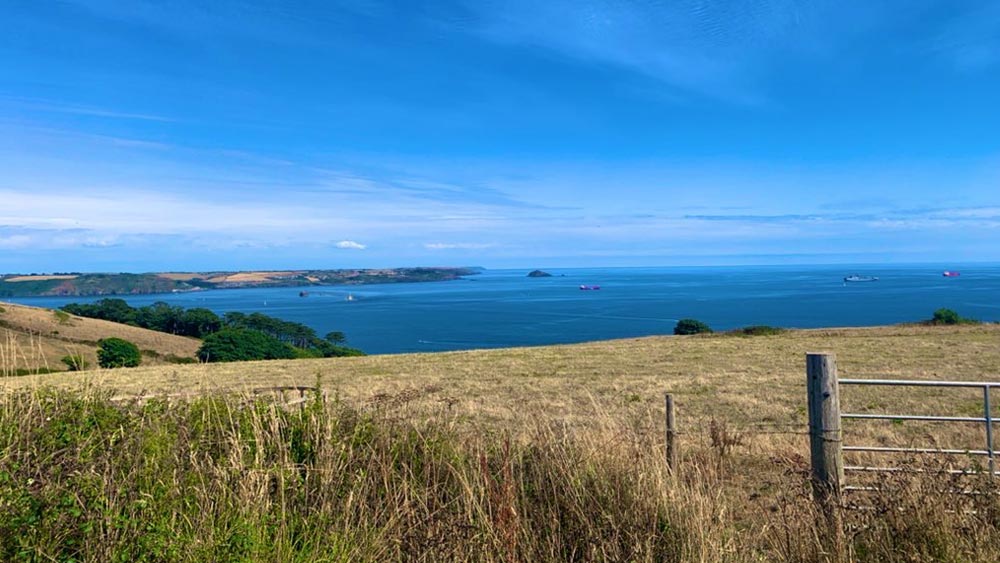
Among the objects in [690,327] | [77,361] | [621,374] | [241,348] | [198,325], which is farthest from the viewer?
[198,325]

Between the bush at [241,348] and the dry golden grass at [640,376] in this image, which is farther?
the bush at [241,348]

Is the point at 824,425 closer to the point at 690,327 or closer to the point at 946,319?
the point at 946,319

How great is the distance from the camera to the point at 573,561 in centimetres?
404

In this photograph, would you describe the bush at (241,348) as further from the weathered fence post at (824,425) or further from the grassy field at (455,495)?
the weathered fence post at (824,425)

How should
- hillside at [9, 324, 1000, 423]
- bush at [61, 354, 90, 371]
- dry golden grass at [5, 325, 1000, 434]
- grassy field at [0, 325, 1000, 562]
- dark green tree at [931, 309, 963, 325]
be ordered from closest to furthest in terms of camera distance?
grassy field at [0, 325, 1000, 562], bush at [61, 354, 90, 371], dry golden grass at [5, 325, 1000, 434], hillside at [9, 324, 1000, 423], dark green tree at [931, 309, 963, 325]

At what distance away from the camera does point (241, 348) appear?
6266 cm

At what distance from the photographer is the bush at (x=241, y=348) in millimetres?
60531

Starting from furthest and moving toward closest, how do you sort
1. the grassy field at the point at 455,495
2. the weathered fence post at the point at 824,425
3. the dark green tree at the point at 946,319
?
the dark green tree at the point at 946,319 < the weathered fence post at the point at 824,425 < the grassy field at the point at 455,495

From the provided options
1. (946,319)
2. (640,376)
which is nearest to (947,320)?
(946,319)

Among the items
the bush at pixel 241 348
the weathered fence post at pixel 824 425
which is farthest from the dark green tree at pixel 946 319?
the bush at pixel 241 348

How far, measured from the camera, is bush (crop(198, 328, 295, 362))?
60531 mm

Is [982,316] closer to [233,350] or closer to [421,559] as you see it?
[233,350]

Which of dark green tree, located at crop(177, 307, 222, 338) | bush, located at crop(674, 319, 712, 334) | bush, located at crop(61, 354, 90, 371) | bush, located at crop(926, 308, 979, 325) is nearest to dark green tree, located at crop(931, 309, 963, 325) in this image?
bush, located at crop(926, 308, 979, 325)

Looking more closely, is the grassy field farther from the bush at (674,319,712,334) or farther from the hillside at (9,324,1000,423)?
the bush at (674,319,712,334)
